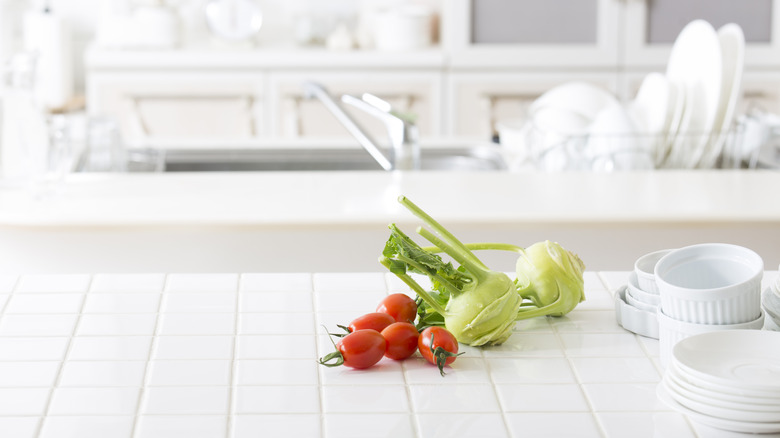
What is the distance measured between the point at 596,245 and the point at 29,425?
98 centimetres

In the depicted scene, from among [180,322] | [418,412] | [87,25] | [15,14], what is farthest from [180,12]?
[418,412]

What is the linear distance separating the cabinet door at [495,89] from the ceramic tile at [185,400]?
9.06ft

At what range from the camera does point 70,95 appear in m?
3.77

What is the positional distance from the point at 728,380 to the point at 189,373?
1.49ft

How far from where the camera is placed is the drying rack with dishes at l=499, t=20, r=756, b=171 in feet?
5.94

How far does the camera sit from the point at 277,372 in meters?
0.88

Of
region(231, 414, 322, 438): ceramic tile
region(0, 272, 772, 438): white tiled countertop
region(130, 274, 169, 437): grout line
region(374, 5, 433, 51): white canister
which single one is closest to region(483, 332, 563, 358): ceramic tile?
region(0, 272, 772, 438): white tiled countertop

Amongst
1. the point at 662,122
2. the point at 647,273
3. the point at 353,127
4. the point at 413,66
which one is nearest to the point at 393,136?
the point at 353,127

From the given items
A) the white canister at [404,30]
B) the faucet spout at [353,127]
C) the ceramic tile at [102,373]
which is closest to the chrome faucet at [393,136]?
the faucet spout at [353,127]

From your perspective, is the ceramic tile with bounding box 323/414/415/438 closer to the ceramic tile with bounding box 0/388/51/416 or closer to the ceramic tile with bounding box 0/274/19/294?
the ceramic tile with bounding box 0/388/51/416

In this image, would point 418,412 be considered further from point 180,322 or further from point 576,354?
point 180,322

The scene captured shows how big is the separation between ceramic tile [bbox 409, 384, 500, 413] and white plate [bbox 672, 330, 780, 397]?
16 centimetres

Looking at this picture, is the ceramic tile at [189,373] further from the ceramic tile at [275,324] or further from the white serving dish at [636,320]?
the white serving dish at [636,320]

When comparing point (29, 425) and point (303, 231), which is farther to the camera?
point (303, 231)
